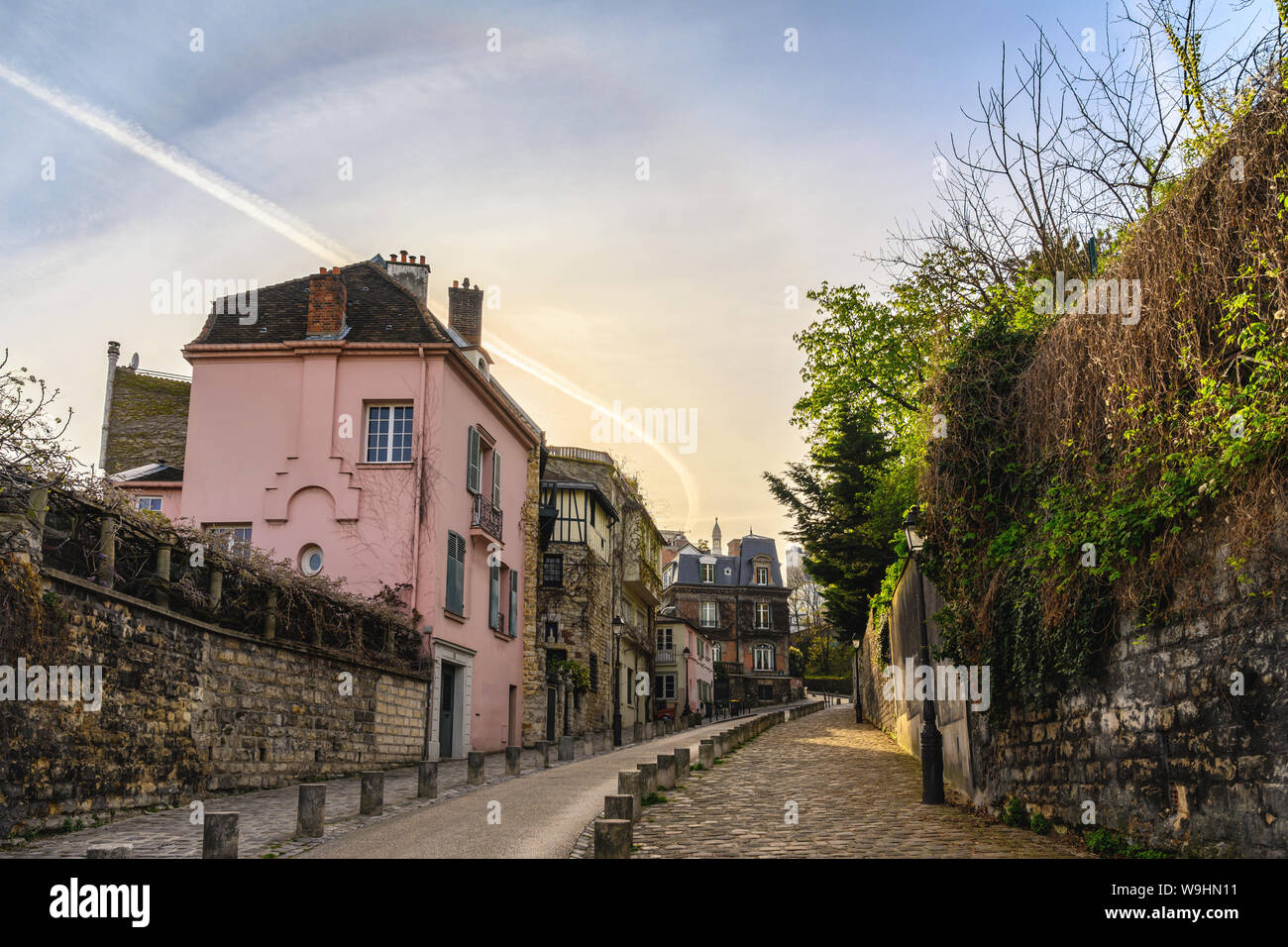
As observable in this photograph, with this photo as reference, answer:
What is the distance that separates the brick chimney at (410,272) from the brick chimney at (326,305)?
3.45 meters

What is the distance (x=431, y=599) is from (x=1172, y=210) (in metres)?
17.3

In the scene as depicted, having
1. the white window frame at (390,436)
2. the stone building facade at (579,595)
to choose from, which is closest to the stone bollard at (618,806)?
the white window frame at (390,436)

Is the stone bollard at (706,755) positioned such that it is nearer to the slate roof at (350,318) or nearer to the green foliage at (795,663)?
the slate roof at (350,318)

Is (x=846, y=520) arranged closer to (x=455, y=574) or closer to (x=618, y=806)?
(x=455, y=574)

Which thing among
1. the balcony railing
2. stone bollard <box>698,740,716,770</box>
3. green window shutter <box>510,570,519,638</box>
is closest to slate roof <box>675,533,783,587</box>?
green window shutter <box>510,570,519,638</box>

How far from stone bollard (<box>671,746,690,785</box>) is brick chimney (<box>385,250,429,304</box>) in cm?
1530

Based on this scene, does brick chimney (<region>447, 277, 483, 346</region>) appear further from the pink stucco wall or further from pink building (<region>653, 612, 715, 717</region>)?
pink building (<region>653, 612, 715, 717</region>)

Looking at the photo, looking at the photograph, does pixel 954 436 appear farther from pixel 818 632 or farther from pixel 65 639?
pixel 818 632

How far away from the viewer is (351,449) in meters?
22.0

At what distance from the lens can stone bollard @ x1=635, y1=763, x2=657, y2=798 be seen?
11906 mm

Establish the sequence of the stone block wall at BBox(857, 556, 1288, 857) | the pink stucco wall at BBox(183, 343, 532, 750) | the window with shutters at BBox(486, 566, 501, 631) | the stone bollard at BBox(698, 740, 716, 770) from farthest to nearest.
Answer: the window with shutters at BBox(486, 566, 501, 631) → the pink stucco wall at BBox(183, 343, 532, 750) → the stone bollard at BBox(698, 740, 716, 770) → the stone block wall at BBox(857, 556, 1288, 857)

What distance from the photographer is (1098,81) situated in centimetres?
1472

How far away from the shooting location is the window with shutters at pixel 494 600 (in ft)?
84.0

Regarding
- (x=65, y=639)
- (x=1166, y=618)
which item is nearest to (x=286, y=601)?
(x=65, y=639)
